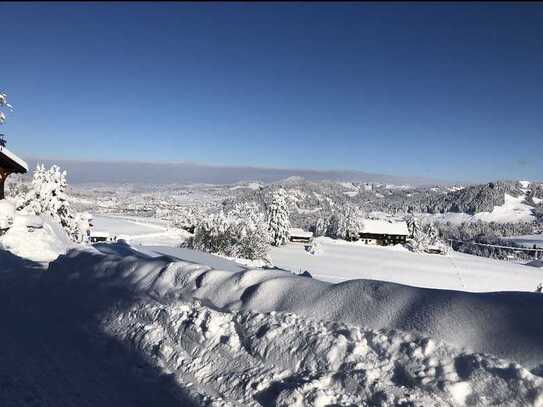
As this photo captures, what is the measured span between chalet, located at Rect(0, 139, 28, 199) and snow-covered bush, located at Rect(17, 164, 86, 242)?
1476 cm

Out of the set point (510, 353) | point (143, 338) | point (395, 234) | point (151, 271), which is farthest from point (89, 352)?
point (395, 234)

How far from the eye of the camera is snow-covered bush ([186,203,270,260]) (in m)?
37.1

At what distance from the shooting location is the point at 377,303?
6258 mm

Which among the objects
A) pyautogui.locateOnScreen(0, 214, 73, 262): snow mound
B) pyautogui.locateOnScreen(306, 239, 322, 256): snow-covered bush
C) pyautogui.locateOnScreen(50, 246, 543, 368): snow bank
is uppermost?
pyautogui.locateOnScreen(50, 246, 543, 368): snow bank

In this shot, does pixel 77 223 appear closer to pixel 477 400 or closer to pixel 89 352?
pixel 89 352

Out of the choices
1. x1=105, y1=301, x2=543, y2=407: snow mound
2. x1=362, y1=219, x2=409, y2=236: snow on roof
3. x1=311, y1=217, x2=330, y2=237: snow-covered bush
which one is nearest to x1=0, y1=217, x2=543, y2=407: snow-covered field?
x1=105, y1=301, x2=543, y2=407: snow mound

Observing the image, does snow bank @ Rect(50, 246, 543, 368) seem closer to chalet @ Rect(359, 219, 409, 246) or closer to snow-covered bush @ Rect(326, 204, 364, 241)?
snow-covered bush @ Rect(326, 204, 364, 241)

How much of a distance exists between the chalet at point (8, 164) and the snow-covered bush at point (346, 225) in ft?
251

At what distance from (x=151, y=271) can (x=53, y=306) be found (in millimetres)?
2353

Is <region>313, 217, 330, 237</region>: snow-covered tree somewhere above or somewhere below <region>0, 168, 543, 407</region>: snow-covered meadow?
below

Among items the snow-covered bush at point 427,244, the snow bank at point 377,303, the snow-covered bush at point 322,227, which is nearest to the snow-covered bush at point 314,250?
the snow-covered bush at point 427,244

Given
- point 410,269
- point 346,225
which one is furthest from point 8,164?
point 346,225

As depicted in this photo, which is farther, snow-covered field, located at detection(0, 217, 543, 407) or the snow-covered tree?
the snow-covered tree

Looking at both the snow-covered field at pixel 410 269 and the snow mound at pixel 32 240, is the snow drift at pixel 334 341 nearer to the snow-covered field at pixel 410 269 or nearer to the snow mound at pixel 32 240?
the snow mound at pixel 32 240
